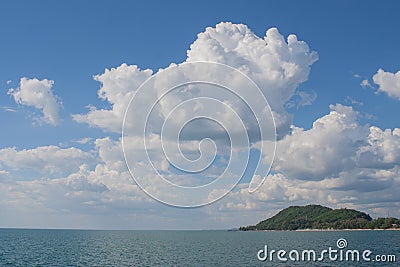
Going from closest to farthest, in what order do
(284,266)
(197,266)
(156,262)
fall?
1. (284,266)
2. (197,266)
3. (156,262)

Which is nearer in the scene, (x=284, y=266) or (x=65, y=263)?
(x=284, y=266)

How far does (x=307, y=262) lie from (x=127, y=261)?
160 feet

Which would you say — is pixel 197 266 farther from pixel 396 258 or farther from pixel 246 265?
pixel 396 258

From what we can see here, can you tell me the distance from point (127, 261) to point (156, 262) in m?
8.41

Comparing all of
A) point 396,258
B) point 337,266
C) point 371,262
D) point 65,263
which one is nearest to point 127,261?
point 65,263

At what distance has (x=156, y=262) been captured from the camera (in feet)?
388

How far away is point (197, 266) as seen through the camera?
107625 millimetres

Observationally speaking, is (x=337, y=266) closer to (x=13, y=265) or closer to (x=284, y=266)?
(x=284, y=266)

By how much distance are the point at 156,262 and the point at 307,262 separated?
40426 millimetres

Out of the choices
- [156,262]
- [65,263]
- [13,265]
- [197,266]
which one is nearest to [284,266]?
[197,266]

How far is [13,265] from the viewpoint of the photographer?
106 m

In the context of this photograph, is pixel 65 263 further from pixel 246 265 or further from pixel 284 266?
pixel 284 266

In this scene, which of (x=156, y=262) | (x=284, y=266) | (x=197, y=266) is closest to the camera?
(x=284, y=266)

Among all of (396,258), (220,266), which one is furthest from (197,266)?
(396,258)
